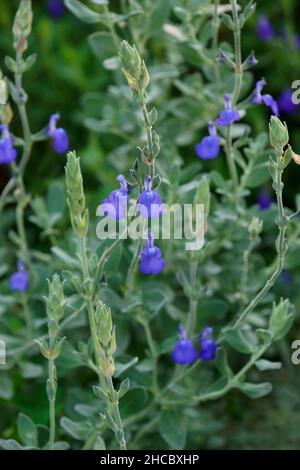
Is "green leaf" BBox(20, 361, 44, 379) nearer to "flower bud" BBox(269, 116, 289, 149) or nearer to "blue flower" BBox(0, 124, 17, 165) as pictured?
"blue flower" BBox(0, 124, 17, 165)

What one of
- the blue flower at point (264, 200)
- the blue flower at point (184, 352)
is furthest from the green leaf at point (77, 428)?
the blue flower at point (264, 200)

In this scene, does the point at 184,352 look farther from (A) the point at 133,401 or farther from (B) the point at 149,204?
(B) the point at 149,204

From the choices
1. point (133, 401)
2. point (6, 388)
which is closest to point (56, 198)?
point (6, 388)

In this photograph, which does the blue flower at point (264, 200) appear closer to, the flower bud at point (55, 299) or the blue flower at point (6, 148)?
the blue flower at point (6, 148)

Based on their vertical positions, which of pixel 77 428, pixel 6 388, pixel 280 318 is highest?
pixel 280 318

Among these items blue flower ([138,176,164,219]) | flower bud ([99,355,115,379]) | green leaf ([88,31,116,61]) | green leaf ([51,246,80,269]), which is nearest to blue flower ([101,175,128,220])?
blue flower ([138,176,164,219])

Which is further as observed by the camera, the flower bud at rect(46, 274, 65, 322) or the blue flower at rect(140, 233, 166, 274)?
the blue flower at rect(140, 233, 166, 274)
